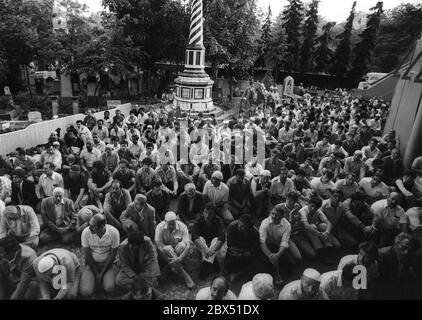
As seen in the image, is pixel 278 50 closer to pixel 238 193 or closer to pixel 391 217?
pixel 238 193

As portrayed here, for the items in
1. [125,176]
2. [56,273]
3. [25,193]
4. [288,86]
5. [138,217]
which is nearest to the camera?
[56,273]

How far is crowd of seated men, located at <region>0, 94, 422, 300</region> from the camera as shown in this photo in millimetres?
4535

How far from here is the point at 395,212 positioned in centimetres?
546

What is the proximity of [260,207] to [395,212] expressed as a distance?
2380 mm

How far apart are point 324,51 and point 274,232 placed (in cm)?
3235

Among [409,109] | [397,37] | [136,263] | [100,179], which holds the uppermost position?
[397,37]

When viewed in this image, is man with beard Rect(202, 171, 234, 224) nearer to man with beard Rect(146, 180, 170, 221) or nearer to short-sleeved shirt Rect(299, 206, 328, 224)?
man with beard Rect(146, 180, 170, 221)

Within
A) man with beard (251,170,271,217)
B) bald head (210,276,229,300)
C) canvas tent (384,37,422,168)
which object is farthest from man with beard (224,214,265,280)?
canvas tent (384,37,422,168)

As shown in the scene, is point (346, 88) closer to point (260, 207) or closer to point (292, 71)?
point (292, 71)

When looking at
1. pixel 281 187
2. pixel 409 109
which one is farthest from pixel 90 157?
pixel 409 109

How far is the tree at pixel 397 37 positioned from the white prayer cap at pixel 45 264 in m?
32.4

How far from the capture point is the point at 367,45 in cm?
3142

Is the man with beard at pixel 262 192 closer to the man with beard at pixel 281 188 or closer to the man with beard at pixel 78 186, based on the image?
the man with beard at pixel 281 188

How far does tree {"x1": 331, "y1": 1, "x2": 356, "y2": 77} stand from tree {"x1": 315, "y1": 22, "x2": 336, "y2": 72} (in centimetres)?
105
